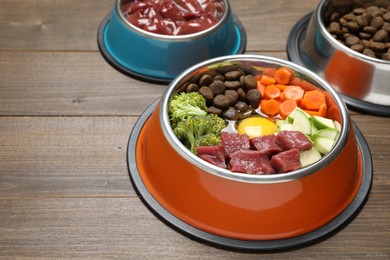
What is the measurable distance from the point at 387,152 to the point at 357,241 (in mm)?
303

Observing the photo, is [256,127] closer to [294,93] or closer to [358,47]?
[294,93]

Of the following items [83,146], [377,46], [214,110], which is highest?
[377,46]

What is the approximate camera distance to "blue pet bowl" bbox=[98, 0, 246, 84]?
1601 millimetres

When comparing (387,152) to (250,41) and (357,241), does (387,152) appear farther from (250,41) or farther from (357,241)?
(250,41)

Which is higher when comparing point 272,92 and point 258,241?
point 272,92

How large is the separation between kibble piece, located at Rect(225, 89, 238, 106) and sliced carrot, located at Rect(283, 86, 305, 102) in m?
0.13

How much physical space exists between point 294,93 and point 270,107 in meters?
0.07

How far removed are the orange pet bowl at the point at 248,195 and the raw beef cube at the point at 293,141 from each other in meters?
0.07

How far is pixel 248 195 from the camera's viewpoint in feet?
3.98

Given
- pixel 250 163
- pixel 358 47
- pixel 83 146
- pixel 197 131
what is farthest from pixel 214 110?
pixel 358 47

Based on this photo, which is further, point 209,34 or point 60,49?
point 60,49

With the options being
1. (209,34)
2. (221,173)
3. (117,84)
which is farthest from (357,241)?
(117,84)

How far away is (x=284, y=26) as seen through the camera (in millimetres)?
1874

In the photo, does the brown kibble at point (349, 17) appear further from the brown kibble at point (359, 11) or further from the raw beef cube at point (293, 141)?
the raw beef cube at point (293, 141)
